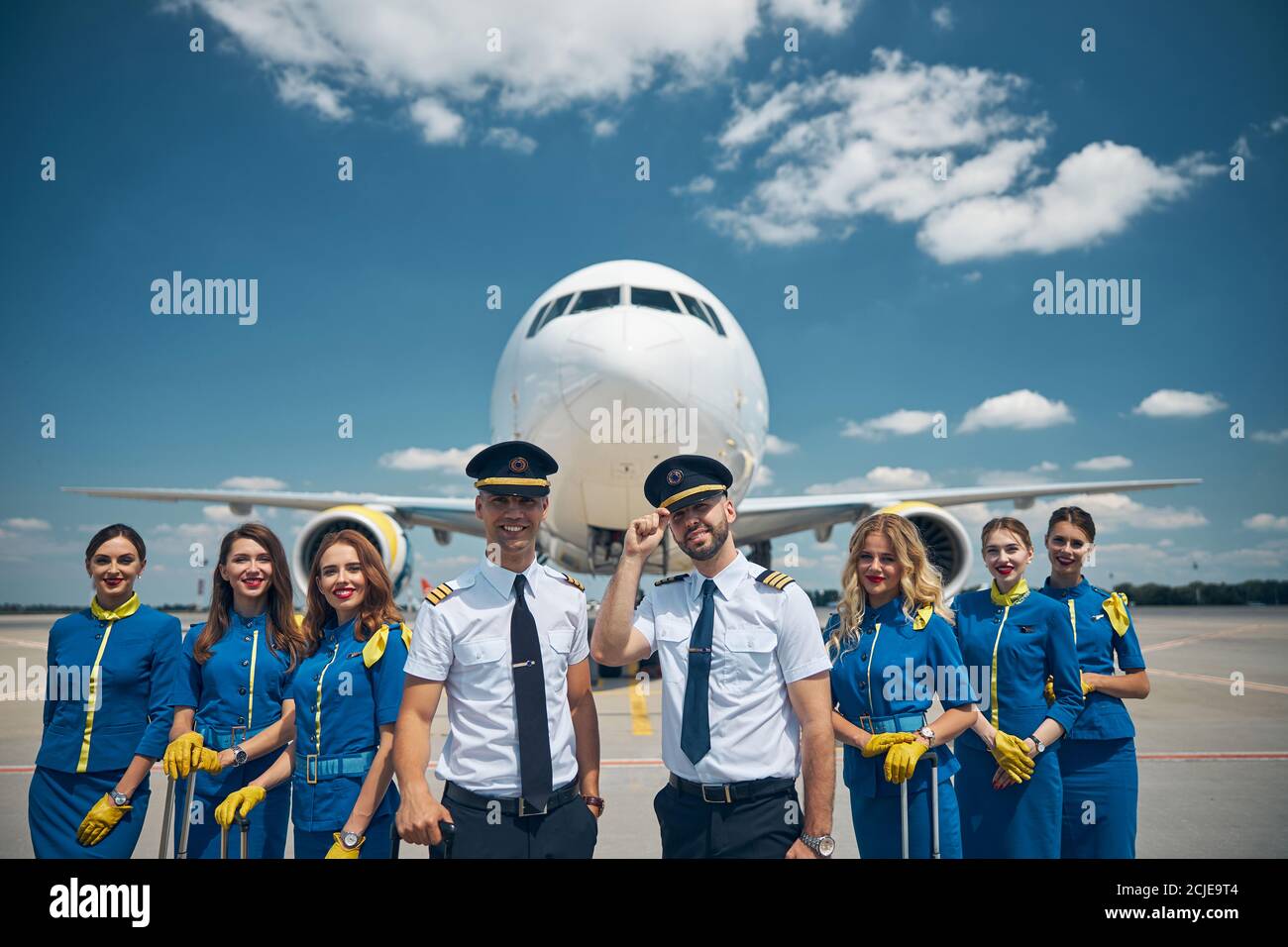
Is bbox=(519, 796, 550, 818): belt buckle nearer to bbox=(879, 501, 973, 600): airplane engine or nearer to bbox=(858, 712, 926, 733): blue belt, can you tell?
bbox=(858, 712, 926, 733): blue belt

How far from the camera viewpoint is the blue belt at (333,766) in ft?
8.32

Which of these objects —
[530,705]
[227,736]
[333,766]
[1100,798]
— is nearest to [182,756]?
[227,736]

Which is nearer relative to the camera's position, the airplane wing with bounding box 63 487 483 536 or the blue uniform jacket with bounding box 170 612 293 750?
the blue uniform jacket with bounding box 170 612 293 750

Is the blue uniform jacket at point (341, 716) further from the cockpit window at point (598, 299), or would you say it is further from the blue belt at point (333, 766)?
the cockpit window at point (598, 299)

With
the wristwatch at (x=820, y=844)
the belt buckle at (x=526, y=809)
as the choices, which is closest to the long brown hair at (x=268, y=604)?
the belt buckle at (x=526, y=809)

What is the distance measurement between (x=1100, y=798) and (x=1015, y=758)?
0.58m

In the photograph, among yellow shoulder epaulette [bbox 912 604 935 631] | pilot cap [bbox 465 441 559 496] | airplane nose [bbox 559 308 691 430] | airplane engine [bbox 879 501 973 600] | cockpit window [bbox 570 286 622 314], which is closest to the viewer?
pilot cap [bbox 465 441 559 496]

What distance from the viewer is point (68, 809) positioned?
2838 mm

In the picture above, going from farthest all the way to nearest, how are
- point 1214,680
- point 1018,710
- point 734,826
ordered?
point 1214,680 < point 1018,710 < point 734,826

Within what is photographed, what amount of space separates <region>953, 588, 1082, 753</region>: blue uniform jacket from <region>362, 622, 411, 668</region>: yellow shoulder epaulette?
220cm

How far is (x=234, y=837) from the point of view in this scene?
287 cm

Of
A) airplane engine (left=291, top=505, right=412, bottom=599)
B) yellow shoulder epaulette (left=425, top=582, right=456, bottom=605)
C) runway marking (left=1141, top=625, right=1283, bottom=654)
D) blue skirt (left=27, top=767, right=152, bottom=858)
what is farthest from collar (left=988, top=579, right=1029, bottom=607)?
runway marking (left=1141, top=625, right=1283, bottom=654)

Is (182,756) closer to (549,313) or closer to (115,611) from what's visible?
(115,611)

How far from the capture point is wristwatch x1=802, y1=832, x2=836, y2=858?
2024 mm
